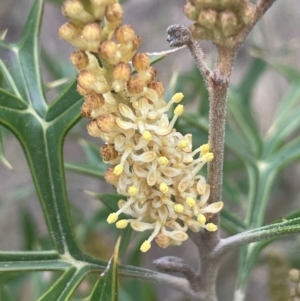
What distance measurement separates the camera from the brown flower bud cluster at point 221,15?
41cm

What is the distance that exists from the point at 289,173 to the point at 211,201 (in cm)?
103

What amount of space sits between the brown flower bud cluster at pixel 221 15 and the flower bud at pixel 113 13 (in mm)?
63

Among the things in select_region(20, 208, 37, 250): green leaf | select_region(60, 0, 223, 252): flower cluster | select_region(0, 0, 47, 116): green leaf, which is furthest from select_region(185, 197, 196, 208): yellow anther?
select_region(20, 208, 37, 250): green leaf

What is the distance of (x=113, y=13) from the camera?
1.35 ft

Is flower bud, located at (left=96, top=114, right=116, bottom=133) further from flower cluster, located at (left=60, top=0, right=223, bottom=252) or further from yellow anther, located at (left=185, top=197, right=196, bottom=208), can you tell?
yellow anther, located at (left=185, top=197, right=196, bottom=208)

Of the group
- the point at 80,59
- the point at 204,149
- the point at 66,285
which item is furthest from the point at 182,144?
the point at 66,285

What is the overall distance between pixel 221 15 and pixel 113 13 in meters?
0.09

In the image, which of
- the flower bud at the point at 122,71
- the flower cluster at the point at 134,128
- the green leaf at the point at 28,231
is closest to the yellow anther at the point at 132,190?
the flower cluster at the point at 134,128

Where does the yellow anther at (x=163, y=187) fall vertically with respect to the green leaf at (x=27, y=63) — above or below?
below

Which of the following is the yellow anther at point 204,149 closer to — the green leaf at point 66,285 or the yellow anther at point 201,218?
the yellow anther at point 201,218

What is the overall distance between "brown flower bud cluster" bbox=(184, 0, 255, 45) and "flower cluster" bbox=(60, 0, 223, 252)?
56 millimetres

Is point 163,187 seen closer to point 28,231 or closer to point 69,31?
point 69,31

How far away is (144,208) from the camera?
49 cm

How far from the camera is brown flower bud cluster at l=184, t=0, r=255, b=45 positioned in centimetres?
41
